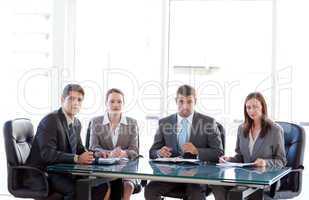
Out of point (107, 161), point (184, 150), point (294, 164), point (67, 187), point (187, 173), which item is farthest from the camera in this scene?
point (184, 150)

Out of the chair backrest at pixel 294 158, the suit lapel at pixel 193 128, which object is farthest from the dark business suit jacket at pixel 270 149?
the suit lapel at pixel 193 128

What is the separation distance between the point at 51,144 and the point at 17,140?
474 mm

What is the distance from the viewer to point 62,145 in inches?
148

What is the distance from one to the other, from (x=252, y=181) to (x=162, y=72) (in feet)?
8.71

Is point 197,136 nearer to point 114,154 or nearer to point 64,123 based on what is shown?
point 114,154

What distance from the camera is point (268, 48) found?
5.02 metres

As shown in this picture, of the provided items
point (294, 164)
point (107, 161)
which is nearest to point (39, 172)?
point (107, 161)

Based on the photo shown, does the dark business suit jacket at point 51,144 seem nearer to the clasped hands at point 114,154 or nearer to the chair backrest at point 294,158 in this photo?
the clasped hands at point 114,154

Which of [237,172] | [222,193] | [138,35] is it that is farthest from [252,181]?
[138,35]

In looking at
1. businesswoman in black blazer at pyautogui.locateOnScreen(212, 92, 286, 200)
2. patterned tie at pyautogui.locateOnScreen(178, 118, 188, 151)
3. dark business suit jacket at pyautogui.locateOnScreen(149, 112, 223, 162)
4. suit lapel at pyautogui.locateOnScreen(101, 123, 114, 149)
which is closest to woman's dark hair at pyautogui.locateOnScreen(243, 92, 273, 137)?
businesswoman in black blazer at pyautogui.locateOnScreen(212, 92, 286, 200)

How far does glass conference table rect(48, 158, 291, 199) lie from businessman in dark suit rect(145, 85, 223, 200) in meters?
0.35

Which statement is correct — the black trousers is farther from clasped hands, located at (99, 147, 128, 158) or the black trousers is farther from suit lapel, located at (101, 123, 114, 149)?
suit lapel, located at (101, 123, 114, 149)

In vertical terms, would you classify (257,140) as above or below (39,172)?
above

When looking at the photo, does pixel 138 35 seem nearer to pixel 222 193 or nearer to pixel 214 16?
pixel 214 16
